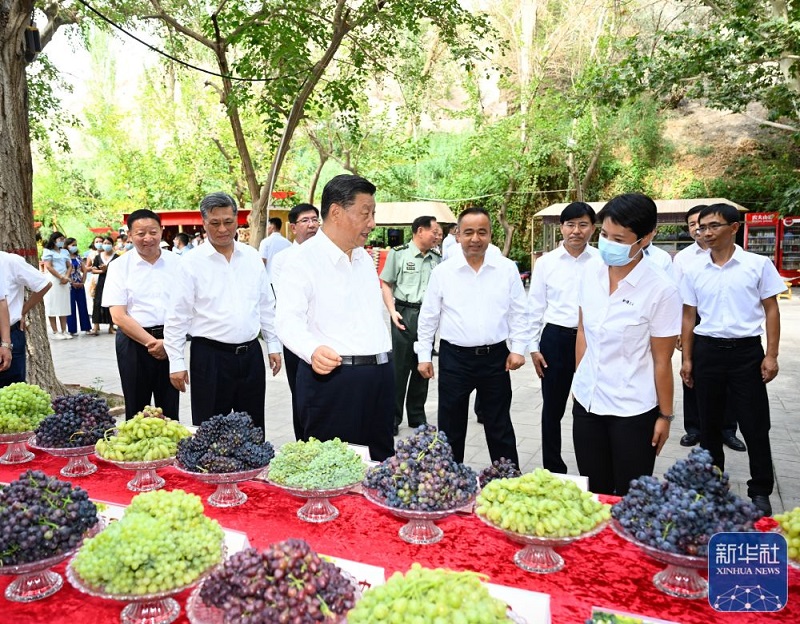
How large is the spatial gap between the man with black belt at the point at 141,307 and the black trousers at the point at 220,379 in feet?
2.02

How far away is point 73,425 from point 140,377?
5.35 feet

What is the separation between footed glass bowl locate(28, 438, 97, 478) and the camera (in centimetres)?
211

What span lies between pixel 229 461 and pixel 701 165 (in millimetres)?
25428

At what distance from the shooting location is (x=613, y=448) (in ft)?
7.98

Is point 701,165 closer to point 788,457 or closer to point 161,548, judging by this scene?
point 788,457

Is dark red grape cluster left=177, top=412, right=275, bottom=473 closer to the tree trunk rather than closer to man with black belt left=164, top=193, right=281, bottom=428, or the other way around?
man with black belt left=164, top=193, right=281, bottom=428

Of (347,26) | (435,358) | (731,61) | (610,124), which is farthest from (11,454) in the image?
(610,124)

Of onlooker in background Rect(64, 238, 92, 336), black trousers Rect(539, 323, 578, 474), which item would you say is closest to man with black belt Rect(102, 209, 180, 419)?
black trousers Rect(539, 323, 578, 474)

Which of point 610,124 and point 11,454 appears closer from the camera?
point 11,454

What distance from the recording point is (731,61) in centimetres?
917

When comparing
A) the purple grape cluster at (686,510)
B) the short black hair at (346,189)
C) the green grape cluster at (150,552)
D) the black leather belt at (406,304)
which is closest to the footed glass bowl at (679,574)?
the purple grape cluster at (686,510)

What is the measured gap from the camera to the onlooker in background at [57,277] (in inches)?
384

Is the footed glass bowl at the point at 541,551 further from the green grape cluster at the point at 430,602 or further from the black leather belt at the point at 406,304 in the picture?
the black leather belt at the point at 406,304

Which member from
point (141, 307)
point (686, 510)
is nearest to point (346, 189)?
point (686, 510)
